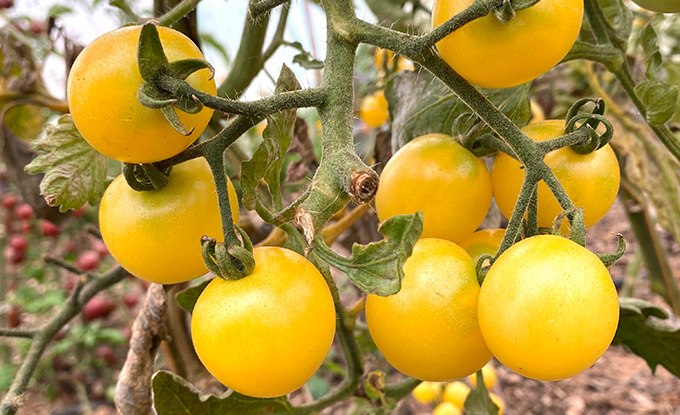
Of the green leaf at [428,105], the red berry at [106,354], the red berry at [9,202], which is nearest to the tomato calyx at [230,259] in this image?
the green leaf at [428,105]

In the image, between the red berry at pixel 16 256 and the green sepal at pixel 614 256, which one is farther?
the red berry at pixel 16 256

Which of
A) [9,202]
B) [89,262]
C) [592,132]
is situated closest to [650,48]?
[592,132]

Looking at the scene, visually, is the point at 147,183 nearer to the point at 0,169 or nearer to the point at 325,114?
the point at 325,114

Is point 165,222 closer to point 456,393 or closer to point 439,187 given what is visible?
point 439,187

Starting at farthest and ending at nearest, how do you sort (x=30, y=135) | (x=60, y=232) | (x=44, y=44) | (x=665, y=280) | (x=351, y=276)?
(x=60, y=232), (x=44, y=44), (x=665, y=280), (x=30, y=135), (x=351, y=276)

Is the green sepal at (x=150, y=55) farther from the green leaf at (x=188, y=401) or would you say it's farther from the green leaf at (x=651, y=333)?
the green leaf at (x=651, y=333)

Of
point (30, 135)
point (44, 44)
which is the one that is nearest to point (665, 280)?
point (30, 135)
